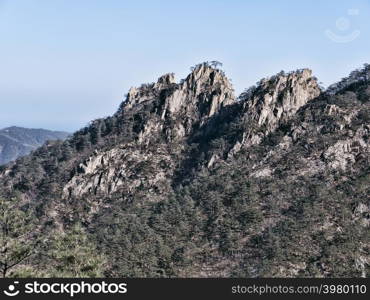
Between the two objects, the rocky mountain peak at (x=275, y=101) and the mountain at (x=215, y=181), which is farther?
the rocky mountain peak at (x=275, y=101)

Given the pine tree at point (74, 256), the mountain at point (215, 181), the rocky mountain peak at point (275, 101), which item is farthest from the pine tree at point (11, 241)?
the rocky mountain peak at point (275, 101)

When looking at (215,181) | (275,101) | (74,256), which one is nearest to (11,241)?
(74,256)

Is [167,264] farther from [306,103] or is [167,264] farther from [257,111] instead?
[306,103]

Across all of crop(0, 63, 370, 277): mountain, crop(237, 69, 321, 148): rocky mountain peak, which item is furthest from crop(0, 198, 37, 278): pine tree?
crop(237, 69, 321, 148): rocky mountain peak

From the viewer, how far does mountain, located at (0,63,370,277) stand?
281 ft

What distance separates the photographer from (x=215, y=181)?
364 ft

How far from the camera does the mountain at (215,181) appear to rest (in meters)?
85.5

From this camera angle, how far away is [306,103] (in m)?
129

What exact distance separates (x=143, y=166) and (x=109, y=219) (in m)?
21.9

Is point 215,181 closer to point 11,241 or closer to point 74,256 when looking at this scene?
point 74,256

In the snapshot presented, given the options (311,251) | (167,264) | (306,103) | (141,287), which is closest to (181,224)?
(167,264)

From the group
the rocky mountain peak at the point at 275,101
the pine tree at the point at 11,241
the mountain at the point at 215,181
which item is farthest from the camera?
the rocky mountain peak at the point at 275,101

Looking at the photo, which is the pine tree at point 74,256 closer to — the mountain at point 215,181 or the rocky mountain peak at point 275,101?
the mountain at point 215,181

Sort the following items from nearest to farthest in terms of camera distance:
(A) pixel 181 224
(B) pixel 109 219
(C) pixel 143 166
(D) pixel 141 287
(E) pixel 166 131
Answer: (D) pixel 141 287 → (A) pixel 181 224 → (B) pixel 109 219 → (C) pixel 143 166 → (E) pixel 166 131
